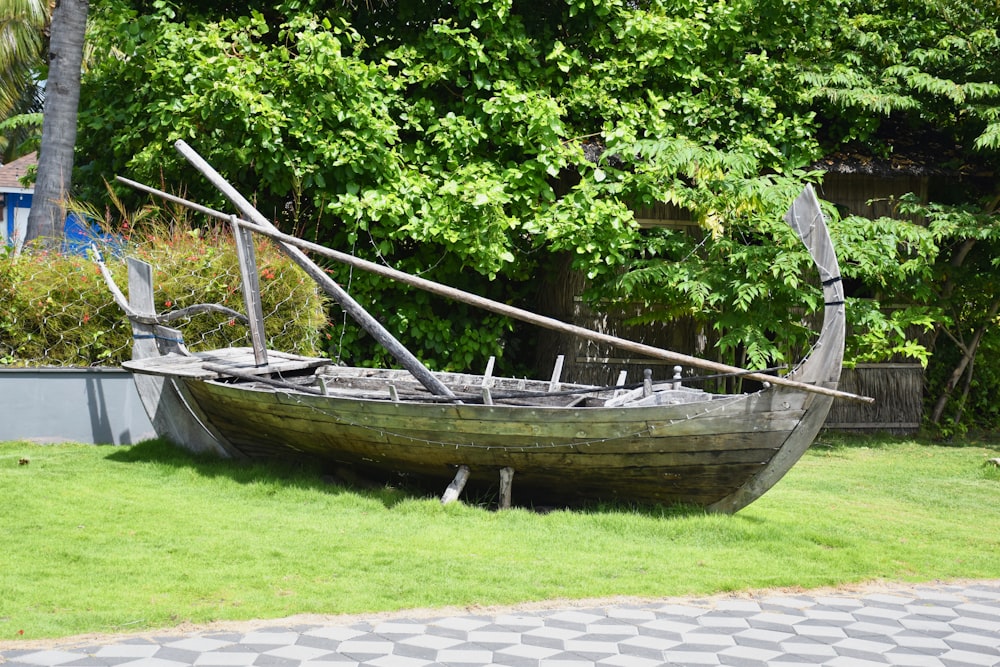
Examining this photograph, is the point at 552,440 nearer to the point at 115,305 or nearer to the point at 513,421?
the point at 513,421

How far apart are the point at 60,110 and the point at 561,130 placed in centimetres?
640

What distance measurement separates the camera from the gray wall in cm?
1075

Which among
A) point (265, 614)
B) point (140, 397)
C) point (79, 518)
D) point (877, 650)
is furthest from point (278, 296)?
point (877, 650)

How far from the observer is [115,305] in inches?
450

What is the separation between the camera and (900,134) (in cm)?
1488

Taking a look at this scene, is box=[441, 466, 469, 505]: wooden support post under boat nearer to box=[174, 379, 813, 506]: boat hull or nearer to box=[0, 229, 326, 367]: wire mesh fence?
box=[174, 379, 813, 506]: boat hull

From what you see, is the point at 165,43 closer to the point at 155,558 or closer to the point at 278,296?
the point at 278,296

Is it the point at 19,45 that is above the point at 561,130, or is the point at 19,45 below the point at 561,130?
above

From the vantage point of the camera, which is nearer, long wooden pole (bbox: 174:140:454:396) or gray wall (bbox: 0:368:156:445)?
long wooden pole (bbox: 174:140:454:396)

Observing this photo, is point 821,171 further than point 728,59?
No

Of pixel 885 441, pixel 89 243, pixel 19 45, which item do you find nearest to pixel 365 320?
pixel 89 243

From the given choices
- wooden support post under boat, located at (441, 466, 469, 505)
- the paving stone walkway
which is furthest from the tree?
the paving stone walkway

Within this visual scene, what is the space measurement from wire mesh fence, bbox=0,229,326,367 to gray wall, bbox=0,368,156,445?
1.48 feet

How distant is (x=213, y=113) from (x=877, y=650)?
983cm
